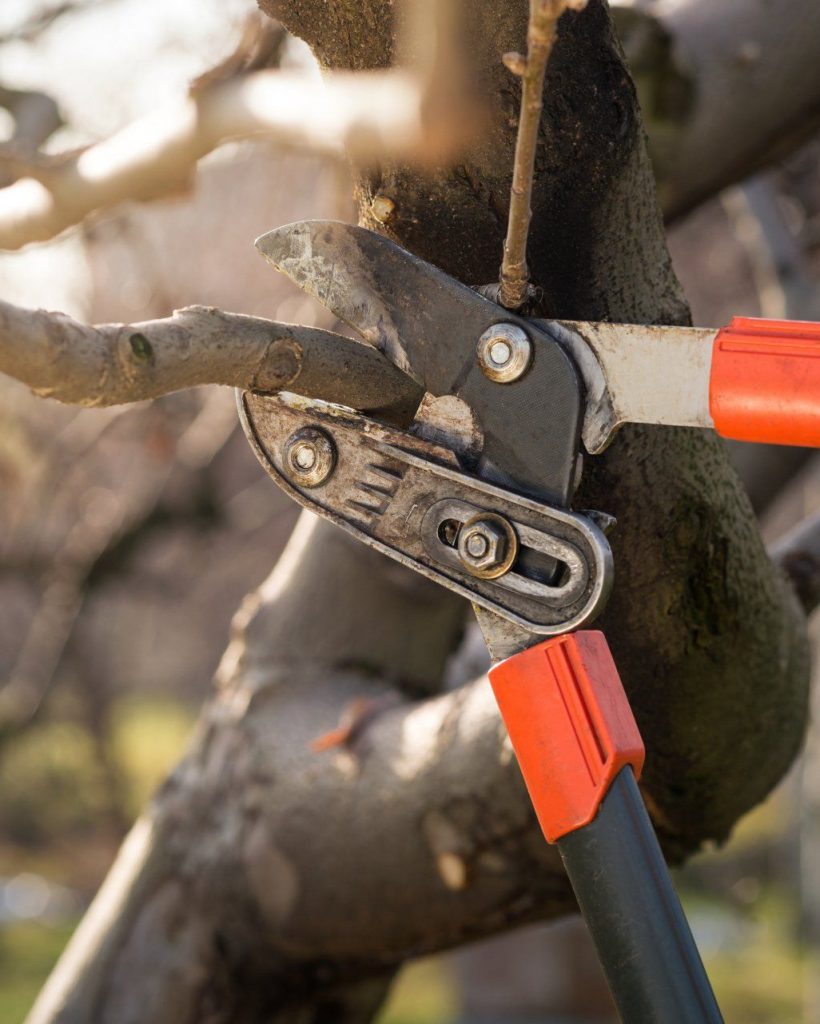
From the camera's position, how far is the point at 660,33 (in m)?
2.04

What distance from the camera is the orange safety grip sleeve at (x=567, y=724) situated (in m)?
1.04

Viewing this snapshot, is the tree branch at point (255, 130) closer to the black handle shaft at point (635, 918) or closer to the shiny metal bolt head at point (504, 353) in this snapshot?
the shiny metal bolt head at point (504, 353)

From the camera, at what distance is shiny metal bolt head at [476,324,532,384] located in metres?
1.07

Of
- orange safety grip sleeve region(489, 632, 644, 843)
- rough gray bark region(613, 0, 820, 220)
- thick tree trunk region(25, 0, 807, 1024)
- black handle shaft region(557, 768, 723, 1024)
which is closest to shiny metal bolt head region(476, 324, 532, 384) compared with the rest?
thick tree trunk region(25, 0, 807, 1024)

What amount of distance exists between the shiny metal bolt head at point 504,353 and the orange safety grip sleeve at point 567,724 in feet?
0.78

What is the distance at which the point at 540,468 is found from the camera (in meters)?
1.08

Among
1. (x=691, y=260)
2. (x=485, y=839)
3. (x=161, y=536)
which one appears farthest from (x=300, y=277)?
(x=691, y=260)

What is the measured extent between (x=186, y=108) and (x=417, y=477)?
A: 1.07 m

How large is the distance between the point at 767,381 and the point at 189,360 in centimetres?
46

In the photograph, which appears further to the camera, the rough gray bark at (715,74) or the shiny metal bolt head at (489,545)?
the rough gray bark at (715,74)

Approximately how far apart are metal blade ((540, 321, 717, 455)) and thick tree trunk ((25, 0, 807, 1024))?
0.41ft

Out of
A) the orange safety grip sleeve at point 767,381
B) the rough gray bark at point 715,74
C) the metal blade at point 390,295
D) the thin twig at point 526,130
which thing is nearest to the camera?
the thin twig at point 526,130

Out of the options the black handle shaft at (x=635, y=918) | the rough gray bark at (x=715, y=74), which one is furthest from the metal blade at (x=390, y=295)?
the rough gray bark at (x=715, y=74)

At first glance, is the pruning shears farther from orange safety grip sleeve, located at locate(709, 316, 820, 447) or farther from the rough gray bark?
the rough gray bark
